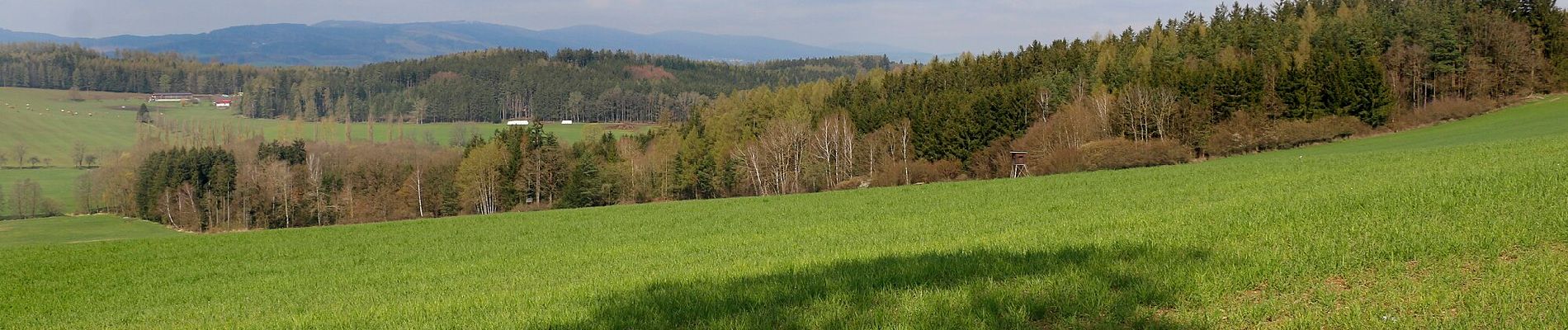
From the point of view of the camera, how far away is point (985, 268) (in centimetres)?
1002

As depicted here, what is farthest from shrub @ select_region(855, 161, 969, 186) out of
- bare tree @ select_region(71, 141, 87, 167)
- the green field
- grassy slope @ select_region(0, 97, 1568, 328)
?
bare tree @ select_region(71, 141, 87, 167)

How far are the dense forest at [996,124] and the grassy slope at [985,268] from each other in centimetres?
4547

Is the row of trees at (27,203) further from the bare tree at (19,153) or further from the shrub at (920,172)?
the shrub at (920,172)

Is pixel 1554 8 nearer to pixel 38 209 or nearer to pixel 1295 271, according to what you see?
pixel 1295 271

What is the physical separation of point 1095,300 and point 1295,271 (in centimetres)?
225

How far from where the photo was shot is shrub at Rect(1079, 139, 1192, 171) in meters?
63.2

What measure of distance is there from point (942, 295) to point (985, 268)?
5.31 ft

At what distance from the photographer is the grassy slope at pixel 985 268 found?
7.88 meters

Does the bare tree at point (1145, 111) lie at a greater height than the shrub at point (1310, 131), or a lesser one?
greater

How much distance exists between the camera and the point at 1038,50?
117m

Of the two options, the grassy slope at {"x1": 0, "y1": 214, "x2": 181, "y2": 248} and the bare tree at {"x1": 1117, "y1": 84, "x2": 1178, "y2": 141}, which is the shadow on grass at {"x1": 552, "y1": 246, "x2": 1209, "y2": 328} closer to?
the bare tree at {"x1": 1117, "y1": 84, "x2": 1178, "y2": 141}

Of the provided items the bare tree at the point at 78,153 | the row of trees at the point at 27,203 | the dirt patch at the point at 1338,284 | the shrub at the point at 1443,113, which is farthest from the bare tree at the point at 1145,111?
the bare tree at the point at 78,153

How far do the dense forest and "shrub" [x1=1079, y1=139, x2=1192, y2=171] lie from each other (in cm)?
17

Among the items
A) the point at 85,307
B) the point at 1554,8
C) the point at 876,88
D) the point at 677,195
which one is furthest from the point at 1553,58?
the point at 85,307
